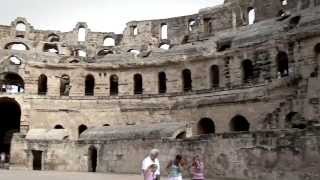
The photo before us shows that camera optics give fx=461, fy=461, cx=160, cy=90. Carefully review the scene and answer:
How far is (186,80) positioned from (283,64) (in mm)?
8334

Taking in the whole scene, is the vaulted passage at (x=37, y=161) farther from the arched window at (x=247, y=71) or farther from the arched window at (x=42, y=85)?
the arched window at (x=247, y=71)

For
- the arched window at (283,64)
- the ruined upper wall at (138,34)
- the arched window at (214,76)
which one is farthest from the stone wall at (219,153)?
the ruined upper wall at (138,34)

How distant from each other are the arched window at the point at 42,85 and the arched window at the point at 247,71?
53.2 ft

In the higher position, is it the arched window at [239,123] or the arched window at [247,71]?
the arched window at [247,71]

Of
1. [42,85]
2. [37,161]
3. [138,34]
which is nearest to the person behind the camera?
[37,161]

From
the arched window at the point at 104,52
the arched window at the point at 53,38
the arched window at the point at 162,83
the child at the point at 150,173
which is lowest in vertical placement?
the child at the point at 150,173

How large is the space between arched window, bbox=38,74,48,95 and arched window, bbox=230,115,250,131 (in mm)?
16111

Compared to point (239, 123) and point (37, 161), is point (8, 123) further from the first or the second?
point (239, 123)

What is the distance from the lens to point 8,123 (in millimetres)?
Result: 41656

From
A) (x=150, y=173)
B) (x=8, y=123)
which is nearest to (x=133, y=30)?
(x=8, y=123)

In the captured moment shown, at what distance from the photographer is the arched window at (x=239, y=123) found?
3080 centimetres

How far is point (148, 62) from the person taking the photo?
36750 mm

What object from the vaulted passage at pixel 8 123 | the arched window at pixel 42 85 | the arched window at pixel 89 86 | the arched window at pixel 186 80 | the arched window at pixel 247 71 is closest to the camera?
the arched window at pixel 247 71

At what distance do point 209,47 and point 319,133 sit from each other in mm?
20829
